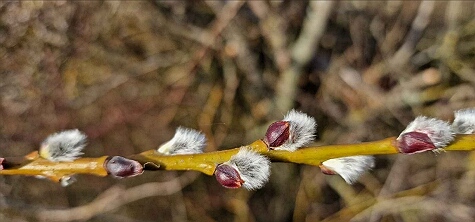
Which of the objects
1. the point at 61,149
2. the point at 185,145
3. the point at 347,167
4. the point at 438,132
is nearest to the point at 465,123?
the point at 438,132

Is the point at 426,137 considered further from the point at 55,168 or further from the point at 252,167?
the point at 55,168

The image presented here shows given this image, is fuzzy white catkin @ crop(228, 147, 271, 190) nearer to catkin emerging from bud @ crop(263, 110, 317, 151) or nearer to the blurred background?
catkin emerging from bud @ crop(263, 110, 317, 151)

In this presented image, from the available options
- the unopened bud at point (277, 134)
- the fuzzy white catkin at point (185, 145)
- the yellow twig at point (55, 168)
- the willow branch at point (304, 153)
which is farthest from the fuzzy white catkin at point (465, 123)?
the yellow twig at point (55, 168)

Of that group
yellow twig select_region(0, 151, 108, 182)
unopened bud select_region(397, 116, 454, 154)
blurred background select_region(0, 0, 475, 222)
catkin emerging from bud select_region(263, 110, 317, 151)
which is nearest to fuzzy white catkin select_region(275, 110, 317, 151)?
catkin emerging from bud select_region(263, 110, 317, 151)

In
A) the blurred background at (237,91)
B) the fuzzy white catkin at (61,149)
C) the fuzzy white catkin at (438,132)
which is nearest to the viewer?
the fuzzy white catkin at (438,132)

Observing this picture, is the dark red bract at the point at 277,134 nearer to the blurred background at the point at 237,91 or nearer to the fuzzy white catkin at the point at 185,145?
the fuzzy white catkin at the point at 185,145

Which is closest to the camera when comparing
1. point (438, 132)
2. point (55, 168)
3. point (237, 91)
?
point (438, 132)
